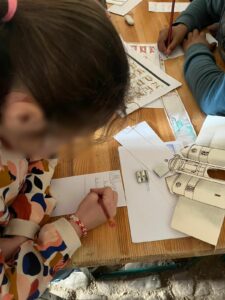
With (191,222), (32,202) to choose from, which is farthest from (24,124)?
(191,222)

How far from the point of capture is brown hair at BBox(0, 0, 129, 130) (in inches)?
19.9

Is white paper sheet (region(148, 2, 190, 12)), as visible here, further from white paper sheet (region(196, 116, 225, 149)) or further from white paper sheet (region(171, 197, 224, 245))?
white paper sheet (region(171, 197, 224, 245))

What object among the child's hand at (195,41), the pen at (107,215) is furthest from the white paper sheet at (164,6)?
the pen at (107,215)

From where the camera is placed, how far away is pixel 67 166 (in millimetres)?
903

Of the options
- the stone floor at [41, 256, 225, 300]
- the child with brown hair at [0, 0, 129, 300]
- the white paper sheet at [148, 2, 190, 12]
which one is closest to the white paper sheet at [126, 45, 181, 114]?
the white paper sheet at [148, 2, 190, 12]

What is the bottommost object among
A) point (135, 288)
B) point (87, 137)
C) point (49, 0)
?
point (135, 288)

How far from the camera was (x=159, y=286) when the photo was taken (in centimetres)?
141

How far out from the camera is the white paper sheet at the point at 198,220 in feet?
2.49

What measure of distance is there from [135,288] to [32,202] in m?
0.77

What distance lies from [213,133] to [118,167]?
0.83 feet

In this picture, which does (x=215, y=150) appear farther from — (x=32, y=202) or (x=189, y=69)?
(x=32, y=202)

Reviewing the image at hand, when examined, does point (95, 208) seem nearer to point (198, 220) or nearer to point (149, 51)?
point (198, 220)

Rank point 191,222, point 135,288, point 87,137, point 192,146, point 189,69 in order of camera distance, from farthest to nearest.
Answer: point 135,288, point 189,69, point 192,146, point 191,222, point 87,137

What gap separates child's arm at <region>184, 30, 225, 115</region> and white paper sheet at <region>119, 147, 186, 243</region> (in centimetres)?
27
